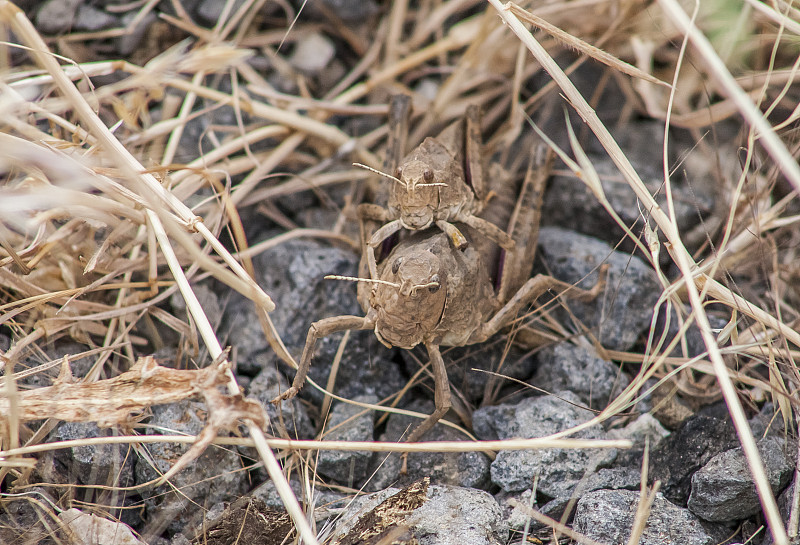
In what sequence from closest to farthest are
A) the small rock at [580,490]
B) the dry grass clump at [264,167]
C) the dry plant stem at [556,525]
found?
1. the dry plant stem at [556,525]
2. the dry grass clump at [264,167]
3. the small rock at [580,490]

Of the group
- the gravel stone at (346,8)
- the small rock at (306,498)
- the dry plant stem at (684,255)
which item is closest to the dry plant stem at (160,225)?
the small rock at (306,498)

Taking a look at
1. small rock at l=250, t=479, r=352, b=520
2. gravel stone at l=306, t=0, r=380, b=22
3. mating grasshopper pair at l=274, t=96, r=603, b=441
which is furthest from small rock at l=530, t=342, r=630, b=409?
gravel stone at l=306, t=0, r=380, b=22

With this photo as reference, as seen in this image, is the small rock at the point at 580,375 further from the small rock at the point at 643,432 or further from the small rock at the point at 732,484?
the small rock at the point at 732,484

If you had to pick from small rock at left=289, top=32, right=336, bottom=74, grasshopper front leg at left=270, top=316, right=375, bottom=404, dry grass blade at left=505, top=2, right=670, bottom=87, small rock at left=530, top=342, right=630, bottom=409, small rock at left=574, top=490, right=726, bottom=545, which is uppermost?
dry grass blade at left=505, top=2, right=670, bottom=87

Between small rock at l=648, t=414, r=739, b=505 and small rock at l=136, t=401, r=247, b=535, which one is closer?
small rock at l=136, t=401, r=247, b=535

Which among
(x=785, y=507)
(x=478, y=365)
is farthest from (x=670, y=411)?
(x=478, y=365)

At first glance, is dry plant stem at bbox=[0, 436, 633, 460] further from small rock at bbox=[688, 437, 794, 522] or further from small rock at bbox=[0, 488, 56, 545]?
small rock at bbox=[688, 437, 794, 522]

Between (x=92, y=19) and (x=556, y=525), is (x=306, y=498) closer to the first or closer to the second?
(x=556, y=525)
